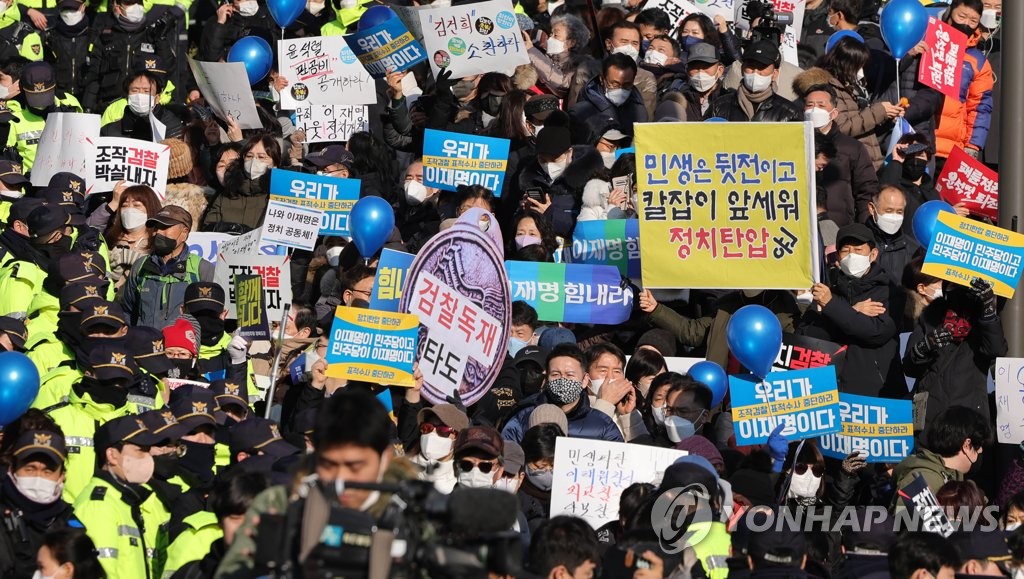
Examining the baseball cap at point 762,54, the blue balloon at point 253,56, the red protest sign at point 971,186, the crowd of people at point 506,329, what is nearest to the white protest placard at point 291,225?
the crowd of people at point 506,329

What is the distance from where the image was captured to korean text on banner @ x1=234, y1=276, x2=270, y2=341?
1183 centimetres

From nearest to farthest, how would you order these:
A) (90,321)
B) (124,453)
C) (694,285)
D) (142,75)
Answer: (124,453) < (90,321) < (694,285) < (142,75)

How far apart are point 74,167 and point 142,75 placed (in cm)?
154

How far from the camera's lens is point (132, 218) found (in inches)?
507

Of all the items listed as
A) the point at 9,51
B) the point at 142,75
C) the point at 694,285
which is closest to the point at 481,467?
the point at 694,285

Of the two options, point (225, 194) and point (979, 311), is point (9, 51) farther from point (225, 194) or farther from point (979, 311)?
point (979, 311)

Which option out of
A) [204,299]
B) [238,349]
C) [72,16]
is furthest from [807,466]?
[72,16]

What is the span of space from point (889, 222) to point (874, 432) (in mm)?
2371

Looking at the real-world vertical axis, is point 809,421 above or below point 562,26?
below

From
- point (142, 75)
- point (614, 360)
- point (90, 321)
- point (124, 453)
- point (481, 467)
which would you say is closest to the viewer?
point (124, 453)

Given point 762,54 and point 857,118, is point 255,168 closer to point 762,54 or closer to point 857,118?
point 762,54

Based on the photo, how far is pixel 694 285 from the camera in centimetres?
1176

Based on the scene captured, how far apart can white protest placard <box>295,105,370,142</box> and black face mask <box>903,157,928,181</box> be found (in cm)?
470

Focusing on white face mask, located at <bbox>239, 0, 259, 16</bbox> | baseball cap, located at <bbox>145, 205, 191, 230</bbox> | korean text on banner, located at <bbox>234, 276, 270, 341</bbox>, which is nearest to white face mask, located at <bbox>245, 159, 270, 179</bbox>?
baseball cap, located at <bbox>145, 205, 191, 230</bbox>
